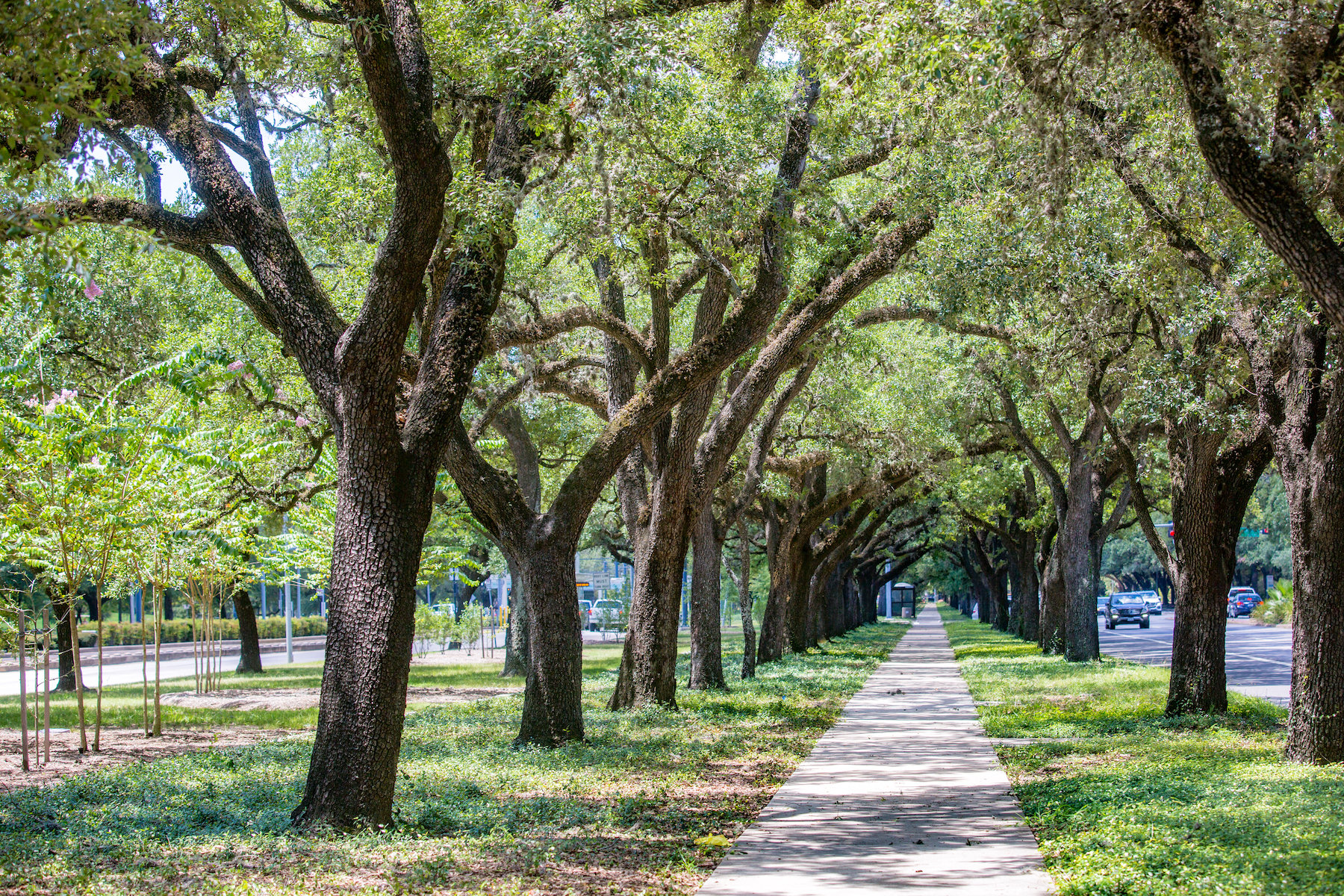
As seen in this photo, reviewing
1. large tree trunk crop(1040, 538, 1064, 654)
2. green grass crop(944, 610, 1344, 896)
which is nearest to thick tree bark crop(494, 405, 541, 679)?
green grass crop(944, 610, 1344, 896)

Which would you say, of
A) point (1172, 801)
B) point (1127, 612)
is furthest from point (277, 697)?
point (1127, 612)

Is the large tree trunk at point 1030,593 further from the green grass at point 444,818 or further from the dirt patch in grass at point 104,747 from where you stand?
the dirt patch in grass at point 104,747

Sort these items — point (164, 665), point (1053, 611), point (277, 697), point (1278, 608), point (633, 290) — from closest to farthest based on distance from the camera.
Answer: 1. point (633, 290)
2. point (277, 697)
3. point (1053, 611)
4. point (164, 665)
5. point (1278, 608)

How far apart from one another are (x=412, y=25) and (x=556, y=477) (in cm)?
2114

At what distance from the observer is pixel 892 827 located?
25.3ft

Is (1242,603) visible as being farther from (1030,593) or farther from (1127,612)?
(1030,593)

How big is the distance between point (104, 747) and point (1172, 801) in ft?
38.9

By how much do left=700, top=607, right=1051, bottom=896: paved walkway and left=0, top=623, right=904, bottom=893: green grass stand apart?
13.3 inches

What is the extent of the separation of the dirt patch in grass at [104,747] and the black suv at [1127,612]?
45440mm

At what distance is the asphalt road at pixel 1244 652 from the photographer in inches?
710

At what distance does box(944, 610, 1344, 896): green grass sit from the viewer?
557cm

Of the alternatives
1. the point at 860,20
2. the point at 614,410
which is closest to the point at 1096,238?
the point at 860,20

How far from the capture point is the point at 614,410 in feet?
48.3

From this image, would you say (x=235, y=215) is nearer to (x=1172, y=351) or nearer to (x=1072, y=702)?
(x=1172, y=351)
